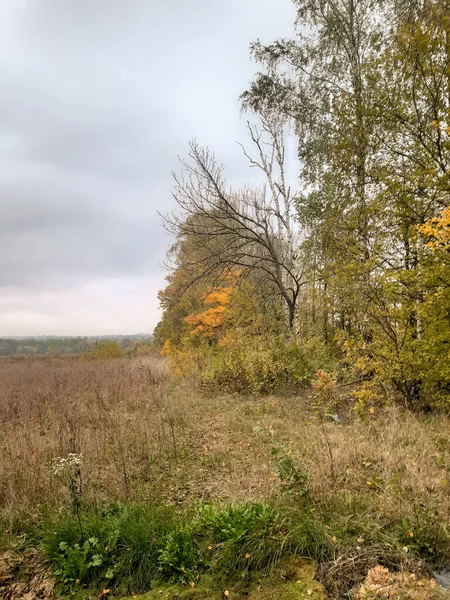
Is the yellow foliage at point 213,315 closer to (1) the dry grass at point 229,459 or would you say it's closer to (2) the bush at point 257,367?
(2) the bush at point 257,367

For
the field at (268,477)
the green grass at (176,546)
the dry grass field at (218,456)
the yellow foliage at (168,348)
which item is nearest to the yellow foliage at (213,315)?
the yellow foliage at (168,348)

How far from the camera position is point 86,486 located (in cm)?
343

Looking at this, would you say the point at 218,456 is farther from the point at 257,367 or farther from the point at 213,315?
the point at 213,315

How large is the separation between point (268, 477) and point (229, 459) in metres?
1.08

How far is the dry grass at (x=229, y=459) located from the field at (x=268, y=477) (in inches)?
0.6

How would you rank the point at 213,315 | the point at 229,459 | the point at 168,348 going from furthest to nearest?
the point at 168,348 < the point at 213,315 < the point at 229,459

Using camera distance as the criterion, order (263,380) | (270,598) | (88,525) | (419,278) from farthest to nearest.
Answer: (263,380)
(419,278)
(88,525)
(270,598)

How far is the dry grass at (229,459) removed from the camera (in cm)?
304

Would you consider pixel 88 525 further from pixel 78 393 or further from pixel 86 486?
pixel 78 393

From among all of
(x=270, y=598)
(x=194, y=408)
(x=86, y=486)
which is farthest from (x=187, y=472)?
(x=194, y=408)

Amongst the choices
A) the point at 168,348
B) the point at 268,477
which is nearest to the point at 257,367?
the point at 268,477

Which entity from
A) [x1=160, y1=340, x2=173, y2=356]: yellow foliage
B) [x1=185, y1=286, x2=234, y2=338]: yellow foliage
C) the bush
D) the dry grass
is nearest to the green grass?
the dry grass

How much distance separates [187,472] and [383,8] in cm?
1211

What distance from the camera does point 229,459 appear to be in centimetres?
458
